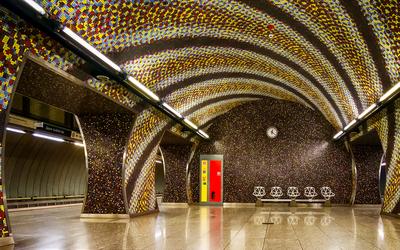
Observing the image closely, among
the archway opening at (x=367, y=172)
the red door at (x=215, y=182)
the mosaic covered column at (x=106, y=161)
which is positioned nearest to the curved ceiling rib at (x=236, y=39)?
the mosaic covered column at (x=106, y=161)

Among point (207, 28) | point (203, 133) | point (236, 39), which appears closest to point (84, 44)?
point (207, 28)

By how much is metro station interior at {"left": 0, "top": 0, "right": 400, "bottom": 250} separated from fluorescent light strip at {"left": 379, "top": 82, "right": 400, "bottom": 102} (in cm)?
4

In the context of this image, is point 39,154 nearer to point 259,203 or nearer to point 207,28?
point 259,203

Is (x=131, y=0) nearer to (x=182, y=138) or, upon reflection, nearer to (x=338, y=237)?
(x=338, y=237)

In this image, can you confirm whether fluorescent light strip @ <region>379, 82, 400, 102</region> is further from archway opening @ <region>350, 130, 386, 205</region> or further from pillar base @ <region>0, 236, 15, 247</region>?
archway opening @ <region>350, 130, 386, 205</region>

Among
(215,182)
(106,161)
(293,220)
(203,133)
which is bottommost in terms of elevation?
(293,220)

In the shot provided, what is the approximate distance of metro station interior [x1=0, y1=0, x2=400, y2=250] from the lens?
782cm

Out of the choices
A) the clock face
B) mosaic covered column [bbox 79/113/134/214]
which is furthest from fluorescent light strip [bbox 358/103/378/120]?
the clock face

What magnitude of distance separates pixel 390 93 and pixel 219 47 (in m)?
5.25

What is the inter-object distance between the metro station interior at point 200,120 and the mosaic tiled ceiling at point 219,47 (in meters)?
0.05

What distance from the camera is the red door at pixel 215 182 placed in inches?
928

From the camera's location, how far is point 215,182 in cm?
2367

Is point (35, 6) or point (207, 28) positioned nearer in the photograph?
point (35, 6)

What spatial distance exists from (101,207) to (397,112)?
9.31m
